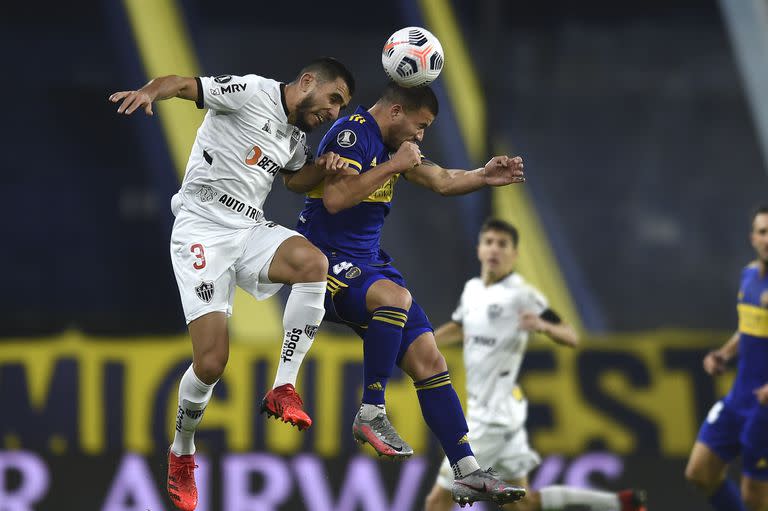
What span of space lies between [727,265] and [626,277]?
1.40 metres

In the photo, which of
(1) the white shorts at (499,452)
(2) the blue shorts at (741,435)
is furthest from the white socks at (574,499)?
(2) the blue shorts at (741,435)

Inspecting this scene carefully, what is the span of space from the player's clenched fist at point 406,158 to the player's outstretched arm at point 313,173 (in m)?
0.20

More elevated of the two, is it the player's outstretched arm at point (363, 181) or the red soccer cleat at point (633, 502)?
the player's outstretched arm at point (363, 181)

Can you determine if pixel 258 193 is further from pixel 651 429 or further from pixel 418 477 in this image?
pixel 651 429

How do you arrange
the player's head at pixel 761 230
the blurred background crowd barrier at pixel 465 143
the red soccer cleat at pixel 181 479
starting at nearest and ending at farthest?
1. the red soccer cleat at pixel 181 479
2. the player's head at pixel 761 230
3. the blurred background crowd barrier at pixel 465 143

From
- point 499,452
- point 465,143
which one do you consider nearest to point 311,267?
point 499,452

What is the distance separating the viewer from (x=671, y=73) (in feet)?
57.7

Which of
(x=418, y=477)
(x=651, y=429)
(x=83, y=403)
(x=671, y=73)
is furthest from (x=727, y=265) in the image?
(x=83, y=403)

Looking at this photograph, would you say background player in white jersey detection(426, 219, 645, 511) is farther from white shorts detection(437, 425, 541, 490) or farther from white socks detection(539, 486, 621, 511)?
white socks detection(539, 486, 621, 511)

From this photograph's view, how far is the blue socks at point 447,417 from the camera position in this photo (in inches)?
225

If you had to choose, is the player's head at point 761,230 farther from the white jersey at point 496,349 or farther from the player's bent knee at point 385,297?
the player's bent knee at point 385,297

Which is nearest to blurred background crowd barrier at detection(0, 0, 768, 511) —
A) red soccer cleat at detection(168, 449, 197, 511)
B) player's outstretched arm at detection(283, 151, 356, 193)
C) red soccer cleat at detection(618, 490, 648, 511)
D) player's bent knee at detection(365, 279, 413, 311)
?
red soccer cleat at detection(618, 490, 648, 511)

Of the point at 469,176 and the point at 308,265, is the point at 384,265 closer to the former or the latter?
the point at 308,265

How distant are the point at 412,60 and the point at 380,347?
1.32m
